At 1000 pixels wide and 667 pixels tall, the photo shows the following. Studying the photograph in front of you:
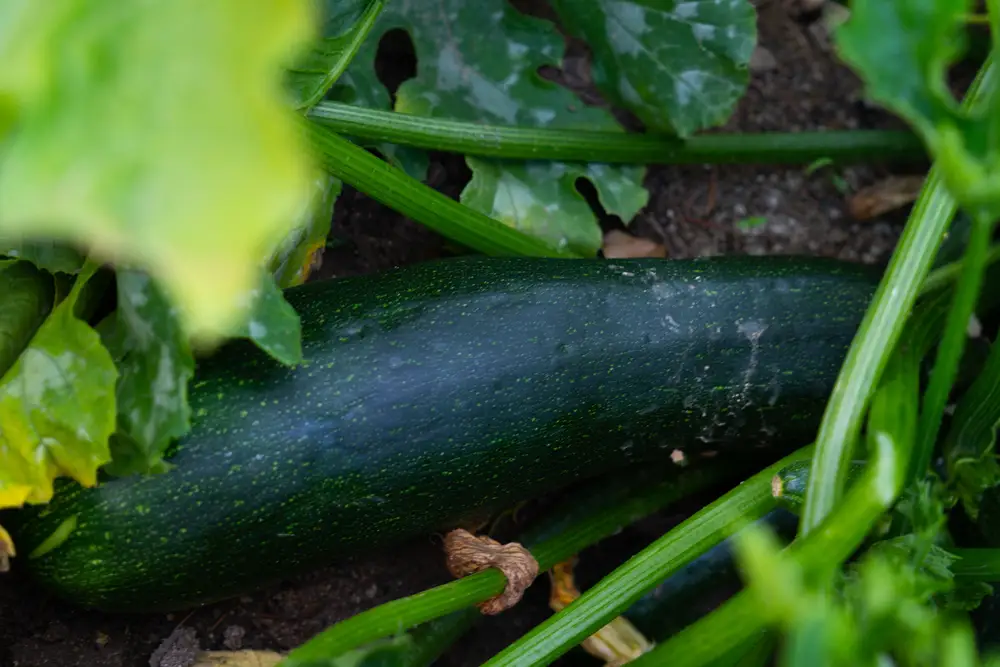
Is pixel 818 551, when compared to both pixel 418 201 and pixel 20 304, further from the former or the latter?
pixel 20 304

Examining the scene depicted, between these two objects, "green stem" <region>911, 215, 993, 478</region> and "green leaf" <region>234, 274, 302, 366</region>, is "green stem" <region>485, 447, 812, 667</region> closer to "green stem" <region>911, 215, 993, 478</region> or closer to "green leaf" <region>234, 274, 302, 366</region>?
"green stem" <region>911, 215, 993, 478</region>

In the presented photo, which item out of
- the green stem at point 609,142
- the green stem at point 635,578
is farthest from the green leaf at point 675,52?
the green stem at point 635,578

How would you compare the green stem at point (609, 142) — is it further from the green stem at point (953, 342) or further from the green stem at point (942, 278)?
the green stem at point (953, 342)

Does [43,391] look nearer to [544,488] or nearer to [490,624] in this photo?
[544,488]

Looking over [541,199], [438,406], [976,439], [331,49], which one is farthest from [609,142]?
[976,439]

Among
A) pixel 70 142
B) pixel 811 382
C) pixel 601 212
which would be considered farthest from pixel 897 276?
pixel 70 142

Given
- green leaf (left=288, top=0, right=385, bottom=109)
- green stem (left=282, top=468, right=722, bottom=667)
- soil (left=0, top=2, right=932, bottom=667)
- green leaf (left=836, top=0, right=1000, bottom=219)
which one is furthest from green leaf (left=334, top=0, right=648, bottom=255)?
green leaf (left=836, top=0, right=1000, bottom=219)
